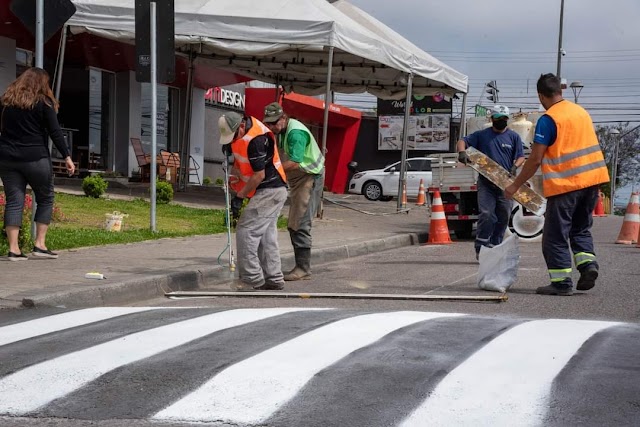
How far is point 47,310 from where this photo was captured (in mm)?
7457

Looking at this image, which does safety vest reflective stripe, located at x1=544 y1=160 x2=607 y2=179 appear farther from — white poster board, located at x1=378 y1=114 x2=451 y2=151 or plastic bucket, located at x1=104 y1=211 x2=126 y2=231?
white poster board, located at x1=378 y1=114 x2=451 y2=151

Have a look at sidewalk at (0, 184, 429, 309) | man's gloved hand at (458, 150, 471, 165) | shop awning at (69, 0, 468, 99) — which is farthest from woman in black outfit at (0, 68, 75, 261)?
shop awning at (69, 0, 468, 99)

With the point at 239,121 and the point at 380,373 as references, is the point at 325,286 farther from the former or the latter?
the point at 380,373

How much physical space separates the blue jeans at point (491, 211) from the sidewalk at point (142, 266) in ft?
7.58

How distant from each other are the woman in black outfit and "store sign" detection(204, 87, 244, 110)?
21.2 m

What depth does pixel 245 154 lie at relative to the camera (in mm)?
8688

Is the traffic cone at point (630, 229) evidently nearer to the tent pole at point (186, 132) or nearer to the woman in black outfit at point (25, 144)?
the woman in black outfit at point (25, 144)

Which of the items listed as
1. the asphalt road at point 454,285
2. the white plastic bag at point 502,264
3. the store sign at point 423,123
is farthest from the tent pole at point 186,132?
the store sign at point 423,123

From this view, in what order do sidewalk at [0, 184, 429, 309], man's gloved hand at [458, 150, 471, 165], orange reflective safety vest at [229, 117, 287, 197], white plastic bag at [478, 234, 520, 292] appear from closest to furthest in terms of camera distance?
sidewalk at [0, 184, 429, 309] < orange reflective safety vest at [229, 117, 287, 197] < white plastic bag at [478, 234, 520, 292] < man's gloved hand at [458, 150, 471, 165]

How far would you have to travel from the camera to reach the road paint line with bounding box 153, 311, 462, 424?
426 cm

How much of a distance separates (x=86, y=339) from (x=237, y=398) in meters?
1.89

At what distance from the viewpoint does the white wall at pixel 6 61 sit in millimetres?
20984

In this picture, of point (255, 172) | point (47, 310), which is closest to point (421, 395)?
point (47, 310)

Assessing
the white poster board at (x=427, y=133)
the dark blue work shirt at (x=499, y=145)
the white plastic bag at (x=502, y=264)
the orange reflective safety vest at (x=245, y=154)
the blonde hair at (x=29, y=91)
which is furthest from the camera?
the white poster board at (x=427, y=133)
